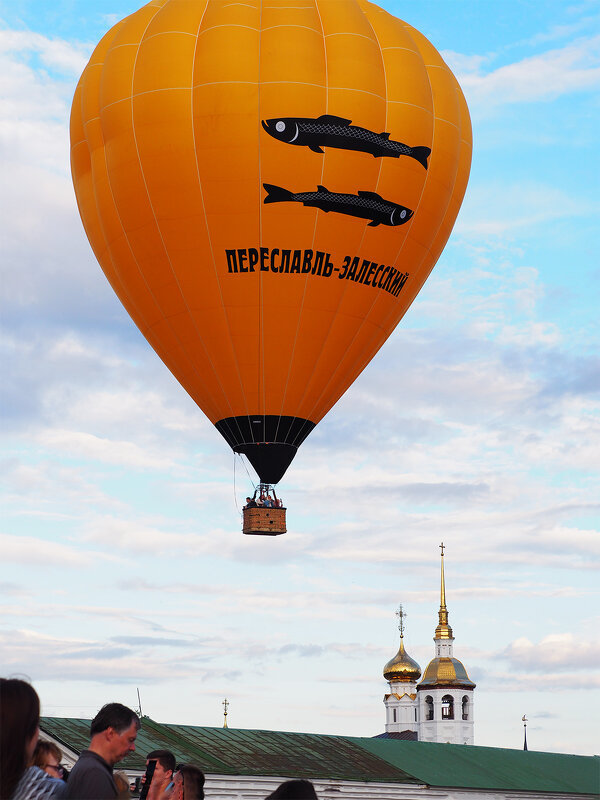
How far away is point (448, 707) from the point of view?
342 ft

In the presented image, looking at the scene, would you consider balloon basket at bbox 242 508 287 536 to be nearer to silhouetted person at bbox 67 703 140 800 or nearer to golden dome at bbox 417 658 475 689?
silhouetted person at bbox 67 703 140 800

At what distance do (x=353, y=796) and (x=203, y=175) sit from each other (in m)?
22.6

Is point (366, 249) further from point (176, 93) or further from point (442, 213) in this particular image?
point (176, 93)

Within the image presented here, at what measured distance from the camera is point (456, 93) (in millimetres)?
28500

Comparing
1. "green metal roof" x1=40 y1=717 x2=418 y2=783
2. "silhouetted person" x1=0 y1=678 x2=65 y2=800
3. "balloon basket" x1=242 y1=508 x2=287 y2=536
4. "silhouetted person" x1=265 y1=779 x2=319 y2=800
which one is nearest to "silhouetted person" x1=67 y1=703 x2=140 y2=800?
"silhouetted person" x1=0 y1=678 x2=65 y2=800

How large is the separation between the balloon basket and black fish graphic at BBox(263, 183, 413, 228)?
635 cm

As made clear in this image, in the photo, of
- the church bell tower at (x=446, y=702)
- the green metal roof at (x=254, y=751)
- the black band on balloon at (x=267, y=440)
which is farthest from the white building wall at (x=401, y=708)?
the black band on balloon at (x=267, y=440)

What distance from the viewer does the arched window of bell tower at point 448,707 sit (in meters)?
104

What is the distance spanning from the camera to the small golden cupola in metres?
112

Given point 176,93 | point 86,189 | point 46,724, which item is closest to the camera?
point 176,93

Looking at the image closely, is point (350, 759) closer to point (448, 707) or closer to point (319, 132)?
point (319, 132)

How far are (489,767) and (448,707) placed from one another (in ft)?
191

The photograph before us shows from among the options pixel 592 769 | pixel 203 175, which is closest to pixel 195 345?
pixel 203 175

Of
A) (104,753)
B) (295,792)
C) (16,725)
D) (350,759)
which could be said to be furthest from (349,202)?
(350,759)
